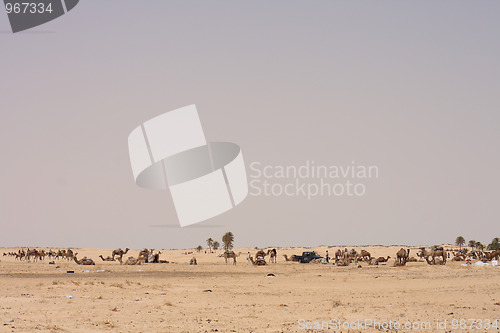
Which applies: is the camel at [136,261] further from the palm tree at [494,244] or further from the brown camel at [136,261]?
the palm tree at [494,244]

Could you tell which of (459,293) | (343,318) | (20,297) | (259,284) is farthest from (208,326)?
(259,284)

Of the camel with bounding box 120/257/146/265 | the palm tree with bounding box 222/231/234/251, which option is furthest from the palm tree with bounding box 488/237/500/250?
the camel with bounding box 120/257/146/265

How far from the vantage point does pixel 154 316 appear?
19.1m

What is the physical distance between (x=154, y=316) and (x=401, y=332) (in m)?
8.13

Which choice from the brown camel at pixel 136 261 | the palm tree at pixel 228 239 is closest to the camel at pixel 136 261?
the brown camel at pixel 136 261

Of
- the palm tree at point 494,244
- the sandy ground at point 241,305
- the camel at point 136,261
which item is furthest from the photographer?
the palm tree at point 494,244

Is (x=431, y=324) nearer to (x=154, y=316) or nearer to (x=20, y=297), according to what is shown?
(x=154, y=316)

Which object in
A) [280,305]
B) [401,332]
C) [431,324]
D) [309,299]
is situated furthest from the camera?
[309,299]

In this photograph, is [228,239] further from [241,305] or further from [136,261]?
[241,305]

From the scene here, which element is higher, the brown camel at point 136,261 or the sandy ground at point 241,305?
the brown camel at point 136,261

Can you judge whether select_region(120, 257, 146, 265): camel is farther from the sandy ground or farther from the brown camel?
the sandy ground

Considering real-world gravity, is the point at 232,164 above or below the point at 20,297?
above

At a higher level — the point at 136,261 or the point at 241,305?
the point at 136,261

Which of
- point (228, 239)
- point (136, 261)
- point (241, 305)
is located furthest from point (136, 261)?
point (228, 239)
